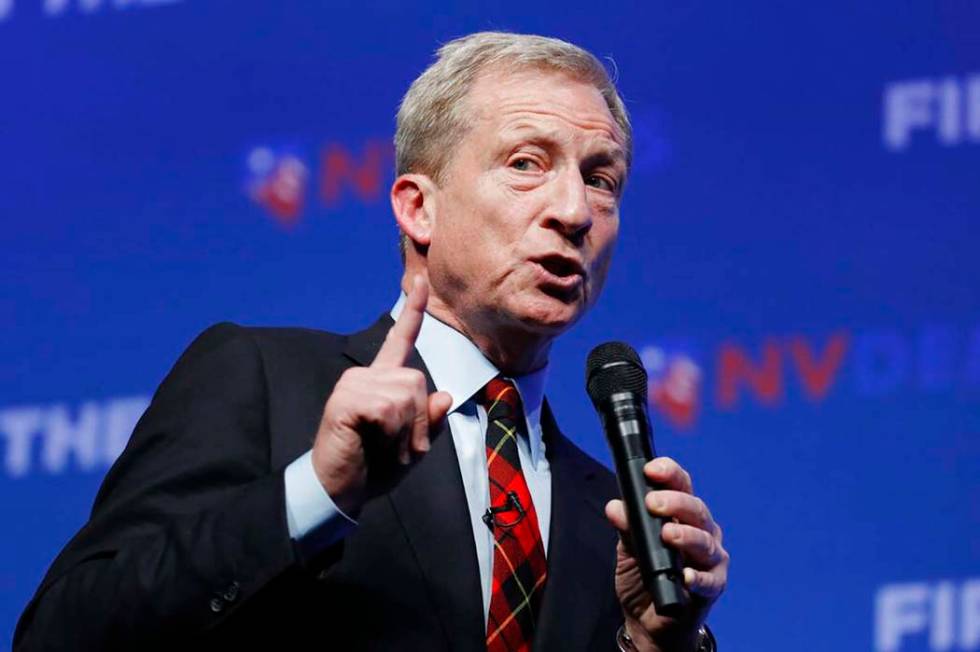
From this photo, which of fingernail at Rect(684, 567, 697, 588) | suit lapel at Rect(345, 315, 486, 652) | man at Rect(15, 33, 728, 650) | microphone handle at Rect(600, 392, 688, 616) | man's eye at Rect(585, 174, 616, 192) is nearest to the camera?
microphone handle at Rect(600, 392, 688, 616)

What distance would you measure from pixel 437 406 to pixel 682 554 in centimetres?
34

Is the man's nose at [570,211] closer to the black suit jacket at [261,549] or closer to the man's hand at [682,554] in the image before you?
the black suit jacket at [261,549]

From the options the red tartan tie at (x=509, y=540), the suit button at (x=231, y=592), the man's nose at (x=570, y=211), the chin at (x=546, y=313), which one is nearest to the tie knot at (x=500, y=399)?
the red tartan tie at (x=509, y=540)

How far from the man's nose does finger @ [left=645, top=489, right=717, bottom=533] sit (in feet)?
1.74

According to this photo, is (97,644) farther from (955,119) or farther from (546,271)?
(955,119)

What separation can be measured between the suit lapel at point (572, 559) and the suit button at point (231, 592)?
1.52 ft

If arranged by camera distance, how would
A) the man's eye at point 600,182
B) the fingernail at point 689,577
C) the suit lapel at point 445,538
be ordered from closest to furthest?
the fingernail at point 689,577, the suit lapel at point 445,538, the man's eye at point 600,182

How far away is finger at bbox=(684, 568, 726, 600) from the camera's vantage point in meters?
1.78

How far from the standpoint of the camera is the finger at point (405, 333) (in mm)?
1671

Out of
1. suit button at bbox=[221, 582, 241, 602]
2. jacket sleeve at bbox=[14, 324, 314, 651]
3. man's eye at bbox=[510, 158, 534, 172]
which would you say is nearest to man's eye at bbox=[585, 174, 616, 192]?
man's eye at bbox=[510, 158, 534, 172]

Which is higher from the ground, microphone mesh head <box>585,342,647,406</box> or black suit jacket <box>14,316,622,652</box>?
microphone mesh head <box>585,342,647,406</box>

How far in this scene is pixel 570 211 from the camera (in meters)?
2.11

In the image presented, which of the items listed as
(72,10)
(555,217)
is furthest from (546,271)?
(72,10)

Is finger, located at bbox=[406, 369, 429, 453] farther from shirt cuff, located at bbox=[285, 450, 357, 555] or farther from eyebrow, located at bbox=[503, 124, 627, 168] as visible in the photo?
eyebrow, located at bbox=[503, 124, 627, 168]
